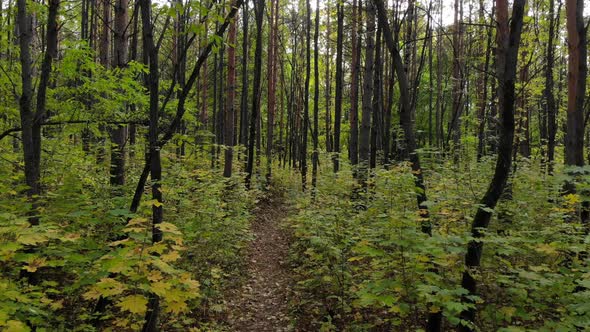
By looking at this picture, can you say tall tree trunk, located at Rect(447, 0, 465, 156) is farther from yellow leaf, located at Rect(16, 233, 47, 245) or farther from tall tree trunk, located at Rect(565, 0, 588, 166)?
yellow leaf, located at Rect(16, 233, 47, 245)

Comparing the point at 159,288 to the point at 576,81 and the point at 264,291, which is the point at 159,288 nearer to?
the point at 264,291

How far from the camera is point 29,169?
153 inches

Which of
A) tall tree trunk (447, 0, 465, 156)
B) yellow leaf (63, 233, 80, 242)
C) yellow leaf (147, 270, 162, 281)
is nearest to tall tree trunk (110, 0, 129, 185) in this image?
yellow leaf (63, 233, 80, 242)

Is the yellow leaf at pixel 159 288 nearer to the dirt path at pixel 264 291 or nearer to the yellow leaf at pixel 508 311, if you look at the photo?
the dirt path at pixel 264 291

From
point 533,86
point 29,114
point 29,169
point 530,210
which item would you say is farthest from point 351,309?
point 533,86

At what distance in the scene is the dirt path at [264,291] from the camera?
5258 millimetres

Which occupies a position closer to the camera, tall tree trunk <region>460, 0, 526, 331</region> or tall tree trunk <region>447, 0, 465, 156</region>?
tall tree trunk <region>460, 0, 526, 331</region>

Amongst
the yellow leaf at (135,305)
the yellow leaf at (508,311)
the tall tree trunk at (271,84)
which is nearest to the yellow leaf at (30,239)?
the yellow leaf at (135,305)

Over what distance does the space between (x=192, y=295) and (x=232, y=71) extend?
429 inches

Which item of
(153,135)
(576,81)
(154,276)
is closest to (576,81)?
(576,81)

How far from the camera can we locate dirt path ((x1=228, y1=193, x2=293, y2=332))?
17.3 ft

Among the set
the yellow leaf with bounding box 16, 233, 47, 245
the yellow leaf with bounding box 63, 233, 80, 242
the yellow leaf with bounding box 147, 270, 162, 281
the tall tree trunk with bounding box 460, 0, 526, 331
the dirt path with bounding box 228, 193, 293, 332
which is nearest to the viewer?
the yellow leaf with bounding box 16, 233, 47, 245

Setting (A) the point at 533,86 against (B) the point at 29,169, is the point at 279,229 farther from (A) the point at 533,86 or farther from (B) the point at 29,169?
(A) the point at 533,86

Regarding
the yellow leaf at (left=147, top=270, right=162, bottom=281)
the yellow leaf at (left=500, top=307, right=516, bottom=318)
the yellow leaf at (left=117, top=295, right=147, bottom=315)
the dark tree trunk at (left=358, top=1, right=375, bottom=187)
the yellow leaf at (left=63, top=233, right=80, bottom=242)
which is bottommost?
the yellow leaf at (left=500, top=307, right=516, bottom=318)
